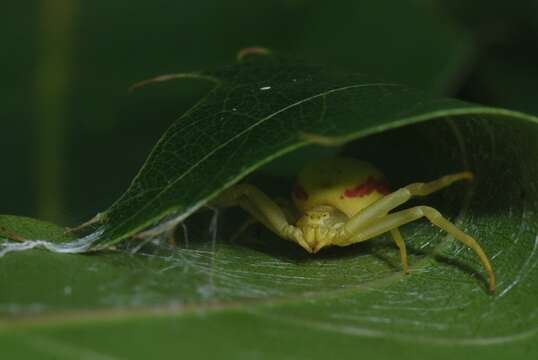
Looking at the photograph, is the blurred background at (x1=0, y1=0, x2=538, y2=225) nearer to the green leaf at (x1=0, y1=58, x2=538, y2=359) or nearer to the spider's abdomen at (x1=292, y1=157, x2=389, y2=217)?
the spider's abdomen at (x1=292, y1=157, x2=389, y2=217)

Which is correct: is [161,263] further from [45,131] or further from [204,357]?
[45,131]

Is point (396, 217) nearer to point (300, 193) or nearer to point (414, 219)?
point (414, 219)

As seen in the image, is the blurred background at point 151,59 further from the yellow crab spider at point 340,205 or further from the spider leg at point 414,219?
the spider leg at point 414,219

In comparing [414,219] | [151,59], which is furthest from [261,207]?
[151,59]

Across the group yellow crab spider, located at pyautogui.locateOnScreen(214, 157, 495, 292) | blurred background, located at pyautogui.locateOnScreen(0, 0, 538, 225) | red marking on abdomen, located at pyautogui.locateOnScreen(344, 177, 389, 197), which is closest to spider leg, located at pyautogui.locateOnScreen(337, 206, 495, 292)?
yellow crab spider, located at pyautogui.locateOnScreen(214, 157, 495, 292)

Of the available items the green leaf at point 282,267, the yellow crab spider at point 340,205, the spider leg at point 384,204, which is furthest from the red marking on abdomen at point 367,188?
the green leaf at point 282,267

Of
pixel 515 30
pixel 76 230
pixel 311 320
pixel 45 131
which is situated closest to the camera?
pixel 311 320

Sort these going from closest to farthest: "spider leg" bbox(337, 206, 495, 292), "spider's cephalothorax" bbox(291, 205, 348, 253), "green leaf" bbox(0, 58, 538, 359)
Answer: "green leaf" bbox(0, 58, 538, 359) → "spider leg" bbox(337, 206, 495, 292) → "spider's cephalothorax" bbox(291, 205, 348, 253)

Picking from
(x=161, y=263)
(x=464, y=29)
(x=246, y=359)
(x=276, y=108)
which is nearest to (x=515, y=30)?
(x=464, y=29)
